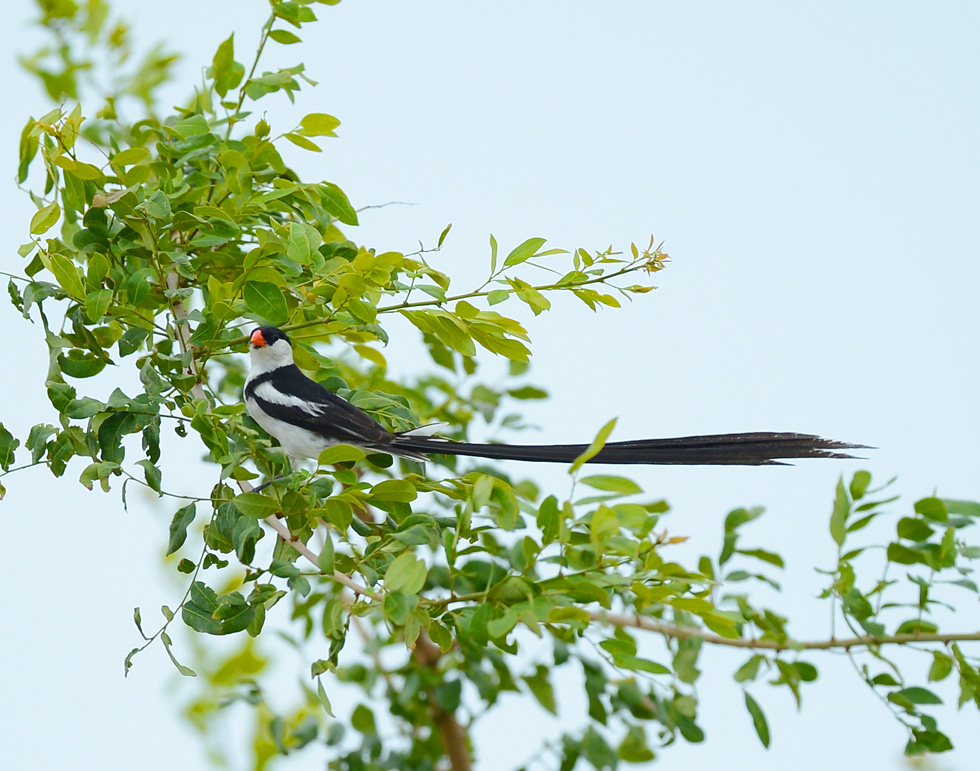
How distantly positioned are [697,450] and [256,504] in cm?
57

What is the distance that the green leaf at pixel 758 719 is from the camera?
163 cm

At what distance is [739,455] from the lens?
1.28 metres

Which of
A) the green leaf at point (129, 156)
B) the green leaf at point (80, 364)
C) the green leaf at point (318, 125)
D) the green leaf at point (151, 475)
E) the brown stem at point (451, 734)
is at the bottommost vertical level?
the brown stem at point (451, 734)

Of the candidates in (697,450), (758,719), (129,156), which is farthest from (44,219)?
(758,719)

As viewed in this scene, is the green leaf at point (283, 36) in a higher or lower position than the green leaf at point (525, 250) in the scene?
higher

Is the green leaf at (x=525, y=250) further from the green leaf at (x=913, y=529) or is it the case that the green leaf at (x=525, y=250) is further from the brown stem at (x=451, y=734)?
the brown stem at (x=451, y=734)

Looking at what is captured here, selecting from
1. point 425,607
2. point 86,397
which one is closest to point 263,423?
point 86,397

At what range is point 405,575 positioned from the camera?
1113 mm

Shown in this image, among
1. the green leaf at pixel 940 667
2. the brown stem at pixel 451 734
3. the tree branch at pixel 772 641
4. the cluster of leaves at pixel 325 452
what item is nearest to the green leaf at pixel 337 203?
the cluster of leaves at pixel 325 452

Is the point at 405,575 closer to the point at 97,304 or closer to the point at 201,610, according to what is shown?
the point at 201,610

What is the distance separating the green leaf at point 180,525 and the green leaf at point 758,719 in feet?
3.09

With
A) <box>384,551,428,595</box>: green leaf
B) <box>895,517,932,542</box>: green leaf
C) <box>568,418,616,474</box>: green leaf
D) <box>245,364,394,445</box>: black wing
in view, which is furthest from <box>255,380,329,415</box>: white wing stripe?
<box>895,517,932,542</box>: green leaf

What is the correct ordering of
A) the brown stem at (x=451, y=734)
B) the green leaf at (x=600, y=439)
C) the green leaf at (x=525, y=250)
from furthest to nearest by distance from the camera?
the brown stem at (x=451, y=734), the green leaf at (x=525, y=250), the green leaf at (x=600, y=439)

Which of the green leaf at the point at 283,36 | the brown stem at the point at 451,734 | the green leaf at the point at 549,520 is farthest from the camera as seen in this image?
the brown stem at the point at 451,734
